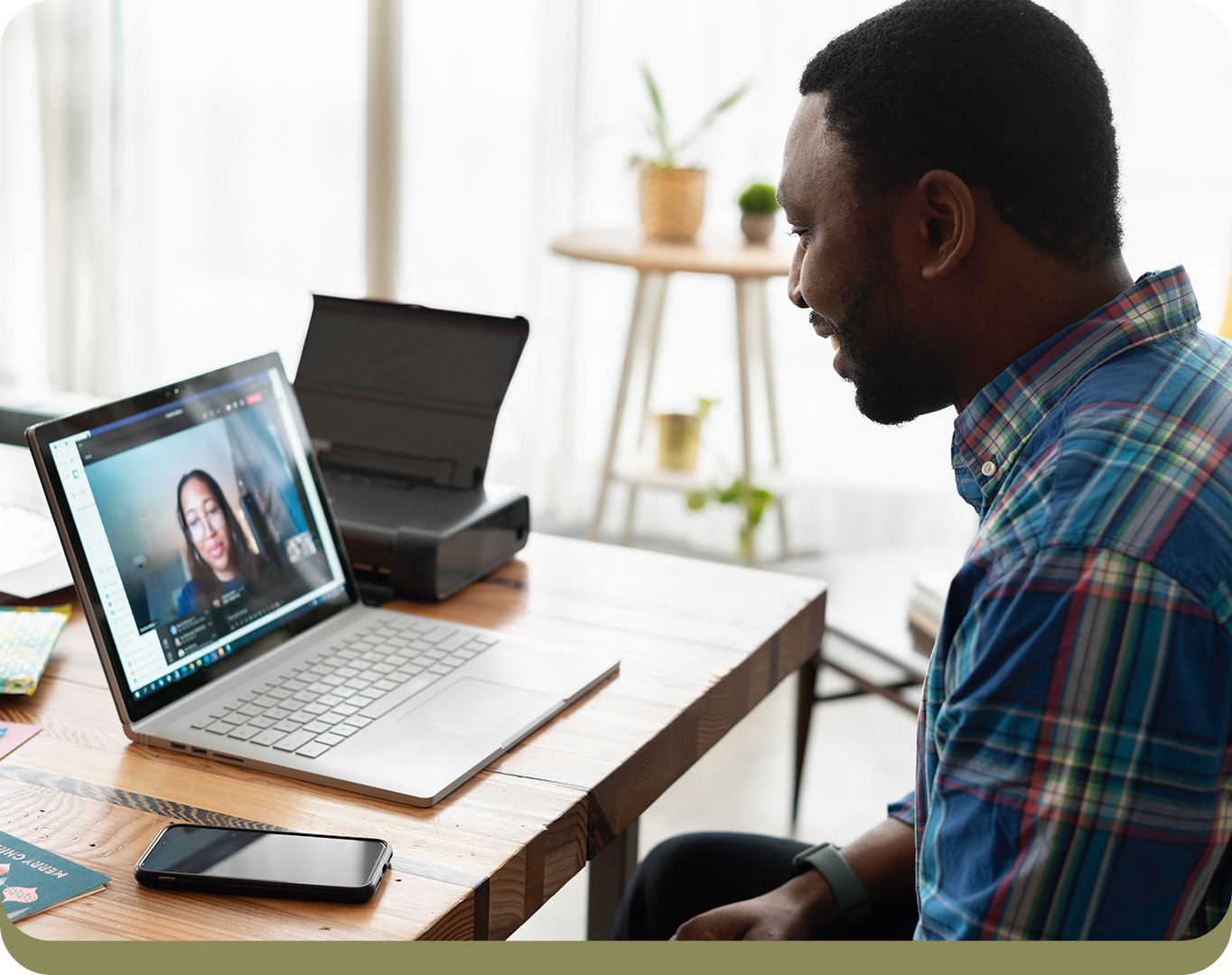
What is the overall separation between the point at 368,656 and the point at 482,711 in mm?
146

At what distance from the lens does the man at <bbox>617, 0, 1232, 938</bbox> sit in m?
0.62

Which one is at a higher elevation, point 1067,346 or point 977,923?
point 1067,346

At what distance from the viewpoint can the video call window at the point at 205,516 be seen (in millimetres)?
921

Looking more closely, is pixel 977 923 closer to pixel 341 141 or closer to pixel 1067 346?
pixel 1067 346

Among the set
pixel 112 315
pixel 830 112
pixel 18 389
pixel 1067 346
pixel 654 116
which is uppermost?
pixel 654 116

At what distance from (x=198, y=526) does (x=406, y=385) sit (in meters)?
0.34

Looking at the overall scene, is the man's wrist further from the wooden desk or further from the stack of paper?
the stack of paper

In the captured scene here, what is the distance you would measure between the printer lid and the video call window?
20cm

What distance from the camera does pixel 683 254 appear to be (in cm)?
254

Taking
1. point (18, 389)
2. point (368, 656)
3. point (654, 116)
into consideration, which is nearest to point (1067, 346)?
point (368, 656)

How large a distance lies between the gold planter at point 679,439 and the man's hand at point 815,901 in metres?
1.78

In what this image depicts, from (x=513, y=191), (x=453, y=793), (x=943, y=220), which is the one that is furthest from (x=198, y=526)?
(x=513, y=191)

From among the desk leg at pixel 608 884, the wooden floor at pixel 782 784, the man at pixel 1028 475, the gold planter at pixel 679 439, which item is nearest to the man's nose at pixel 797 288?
the man at pixel 1028 475

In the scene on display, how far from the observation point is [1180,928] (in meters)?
0.65
